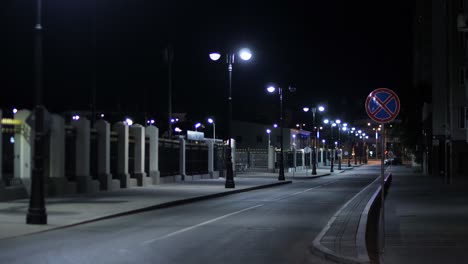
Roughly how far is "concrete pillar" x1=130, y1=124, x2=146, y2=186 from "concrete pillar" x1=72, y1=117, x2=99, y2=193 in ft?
20.7

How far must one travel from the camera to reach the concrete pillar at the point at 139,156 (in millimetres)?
35531

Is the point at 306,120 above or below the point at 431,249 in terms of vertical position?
above

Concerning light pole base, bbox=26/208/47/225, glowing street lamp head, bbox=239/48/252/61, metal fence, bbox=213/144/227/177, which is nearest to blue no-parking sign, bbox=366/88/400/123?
light pole base, bbox=26/208/47/225

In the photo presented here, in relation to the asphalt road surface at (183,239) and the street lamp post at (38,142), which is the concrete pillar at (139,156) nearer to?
the asphalt road surface at (183,239)

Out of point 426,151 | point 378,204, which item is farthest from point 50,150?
point 426,151

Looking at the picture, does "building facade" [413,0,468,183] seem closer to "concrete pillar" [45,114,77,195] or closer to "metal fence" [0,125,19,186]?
"concrete pillar" [45,114,77,195]

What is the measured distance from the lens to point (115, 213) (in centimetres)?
1966

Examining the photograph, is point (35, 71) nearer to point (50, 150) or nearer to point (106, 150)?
point (50, 150)

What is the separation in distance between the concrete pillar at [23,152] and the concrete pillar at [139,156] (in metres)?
11.0

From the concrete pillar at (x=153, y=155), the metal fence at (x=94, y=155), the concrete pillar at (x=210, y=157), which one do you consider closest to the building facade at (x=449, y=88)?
the concrete pillar at (x=210, y=157)

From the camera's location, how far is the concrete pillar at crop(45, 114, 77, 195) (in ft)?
87.2

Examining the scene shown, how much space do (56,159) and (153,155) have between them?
1138cm

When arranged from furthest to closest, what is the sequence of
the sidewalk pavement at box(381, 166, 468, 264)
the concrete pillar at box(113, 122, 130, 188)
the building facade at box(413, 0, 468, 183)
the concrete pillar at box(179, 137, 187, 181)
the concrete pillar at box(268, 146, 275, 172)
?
the concrete pillar at box(268, 146, 275, 172)
the building facade at box(413, 0, 468, 183)
the concrete pillar at box(179, 137, 187, 181)
the concrete pillar at box(113, 122, 130, 188)
the sidewalk pavement at box(381, 166, 468, 264)

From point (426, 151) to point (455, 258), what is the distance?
5957 centimetres
